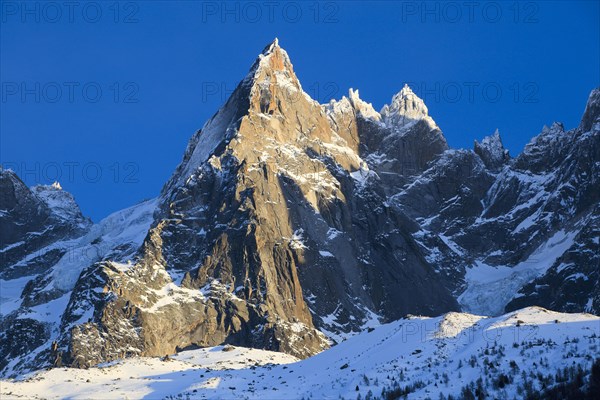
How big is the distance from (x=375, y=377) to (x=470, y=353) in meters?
7.20

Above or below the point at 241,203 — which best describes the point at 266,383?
below

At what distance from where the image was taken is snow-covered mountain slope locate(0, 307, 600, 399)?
235 ft

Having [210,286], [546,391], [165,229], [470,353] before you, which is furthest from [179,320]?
[546,391]

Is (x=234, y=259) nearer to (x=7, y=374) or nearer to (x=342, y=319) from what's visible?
(x=342, y=319)

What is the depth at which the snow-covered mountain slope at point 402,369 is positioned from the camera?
71.6 meters

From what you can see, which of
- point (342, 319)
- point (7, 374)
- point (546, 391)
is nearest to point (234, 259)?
point (342, 319)

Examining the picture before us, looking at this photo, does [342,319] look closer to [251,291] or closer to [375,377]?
[251,291]

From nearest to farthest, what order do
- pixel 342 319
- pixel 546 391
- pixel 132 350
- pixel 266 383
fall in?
pixel 546 391
pixel 266 383
pixel 132 350
pixel 342 319

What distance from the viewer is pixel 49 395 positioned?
94.8 meters

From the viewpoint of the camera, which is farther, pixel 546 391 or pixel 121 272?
pixel 121 272

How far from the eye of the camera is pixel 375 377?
81250 mm

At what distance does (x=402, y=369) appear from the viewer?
82.9 metres

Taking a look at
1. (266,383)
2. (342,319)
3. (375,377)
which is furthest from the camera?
(342,319)

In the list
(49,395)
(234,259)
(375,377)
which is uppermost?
(234,259)
